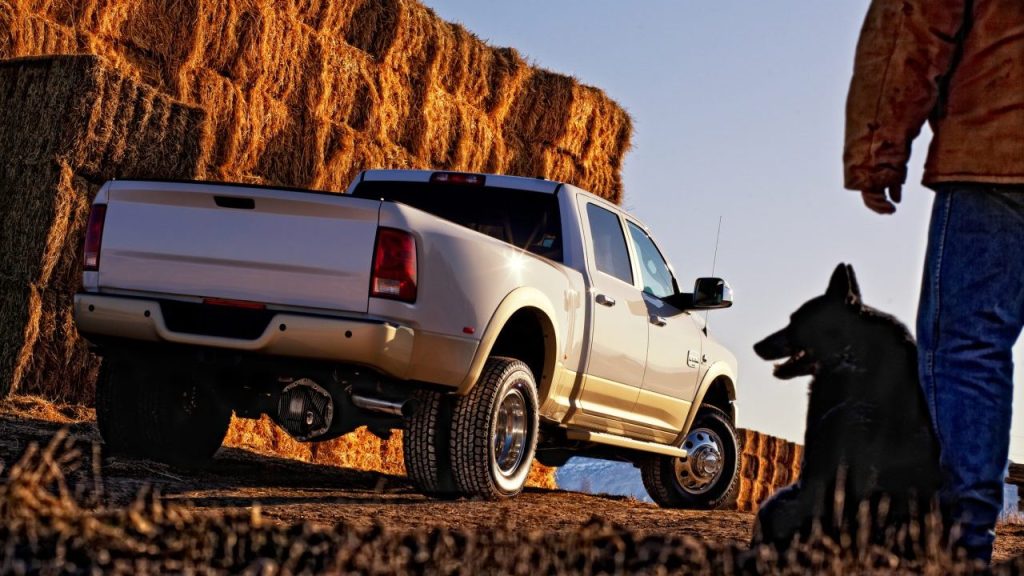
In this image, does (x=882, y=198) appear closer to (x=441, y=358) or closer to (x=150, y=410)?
(x=441, y=358)

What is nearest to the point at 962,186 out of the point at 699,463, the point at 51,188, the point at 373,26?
the point at 699,463

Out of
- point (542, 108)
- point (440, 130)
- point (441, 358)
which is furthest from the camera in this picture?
point (542, 108)

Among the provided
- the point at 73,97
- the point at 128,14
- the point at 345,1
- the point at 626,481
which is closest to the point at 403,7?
the point at 345,1

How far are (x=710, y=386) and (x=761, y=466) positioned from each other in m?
8.78

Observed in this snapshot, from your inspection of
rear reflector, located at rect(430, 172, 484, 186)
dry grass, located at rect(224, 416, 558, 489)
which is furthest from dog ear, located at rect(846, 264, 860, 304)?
dry grass, located at rect(224, 416, 558, 489)

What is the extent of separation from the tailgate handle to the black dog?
3.08 meters

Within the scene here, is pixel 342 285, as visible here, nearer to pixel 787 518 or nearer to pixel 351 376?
pixel 351 376

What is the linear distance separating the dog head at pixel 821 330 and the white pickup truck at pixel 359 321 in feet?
7.36

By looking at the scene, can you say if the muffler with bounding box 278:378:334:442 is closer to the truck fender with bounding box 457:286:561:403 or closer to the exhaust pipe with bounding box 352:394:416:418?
the exhaust pipe with bounding box 352:394:416:418

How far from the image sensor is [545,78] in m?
15.8

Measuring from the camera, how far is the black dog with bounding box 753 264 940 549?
3.75 meters

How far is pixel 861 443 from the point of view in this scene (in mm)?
3820

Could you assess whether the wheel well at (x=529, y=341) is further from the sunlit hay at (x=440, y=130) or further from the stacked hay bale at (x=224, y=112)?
the sunlit hay at (x=440, y=130)

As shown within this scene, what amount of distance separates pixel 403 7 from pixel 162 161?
13.0 ft
